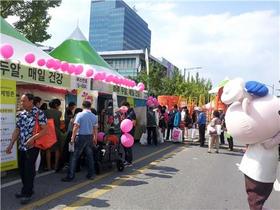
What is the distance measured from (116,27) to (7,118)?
268 ft

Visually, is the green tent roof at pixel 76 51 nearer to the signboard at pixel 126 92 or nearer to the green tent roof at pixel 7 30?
the signboard at pixel 126 92

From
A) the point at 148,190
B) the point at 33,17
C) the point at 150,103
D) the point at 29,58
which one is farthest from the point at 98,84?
the point at 33,17

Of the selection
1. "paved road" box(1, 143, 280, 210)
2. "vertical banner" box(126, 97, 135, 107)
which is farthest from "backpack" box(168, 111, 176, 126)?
"paved road" box(1, 143, 280, 210)

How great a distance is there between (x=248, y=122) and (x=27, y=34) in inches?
699

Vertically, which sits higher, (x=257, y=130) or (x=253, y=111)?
(x=253, y=111)

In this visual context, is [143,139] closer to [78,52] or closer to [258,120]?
[78,52]

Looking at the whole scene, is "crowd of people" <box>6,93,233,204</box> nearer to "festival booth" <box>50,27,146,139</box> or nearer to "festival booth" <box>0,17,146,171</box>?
"festival booth" <box>50,27,146,139</box>

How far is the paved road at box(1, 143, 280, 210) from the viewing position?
688 centimetres

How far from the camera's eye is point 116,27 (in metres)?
88.6

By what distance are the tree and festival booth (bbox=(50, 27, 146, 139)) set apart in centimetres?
400

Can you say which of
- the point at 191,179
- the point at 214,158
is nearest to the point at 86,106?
the point at 191,179

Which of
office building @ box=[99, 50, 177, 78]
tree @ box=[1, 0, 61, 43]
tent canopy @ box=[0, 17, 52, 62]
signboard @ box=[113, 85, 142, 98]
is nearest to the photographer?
tent canopy @ box=[0, 17, 52, 62]

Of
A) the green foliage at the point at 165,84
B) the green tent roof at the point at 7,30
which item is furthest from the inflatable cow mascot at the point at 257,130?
the green foliage at the point at 165,84

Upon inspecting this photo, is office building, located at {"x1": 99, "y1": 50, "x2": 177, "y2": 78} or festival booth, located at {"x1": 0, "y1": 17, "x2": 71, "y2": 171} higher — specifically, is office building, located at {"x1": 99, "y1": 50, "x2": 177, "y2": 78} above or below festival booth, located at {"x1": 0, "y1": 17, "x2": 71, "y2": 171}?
above
